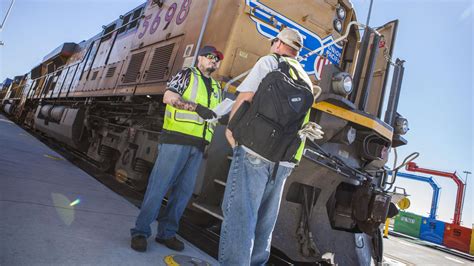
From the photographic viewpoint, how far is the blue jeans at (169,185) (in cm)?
209

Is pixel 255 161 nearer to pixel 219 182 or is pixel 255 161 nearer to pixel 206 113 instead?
pixel 206 113

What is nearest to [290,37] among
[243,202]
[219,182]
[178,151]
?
[243,202]

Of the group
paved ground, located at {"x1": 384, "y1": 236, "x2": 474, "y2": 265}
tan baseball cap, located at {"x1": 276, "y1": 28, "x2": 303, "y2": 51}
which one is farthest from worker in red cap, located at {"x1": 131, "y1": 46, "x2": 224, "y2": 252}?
paved ground, located at {"x1": 384, "y1": 236, "x2": 474, "y2": 265}

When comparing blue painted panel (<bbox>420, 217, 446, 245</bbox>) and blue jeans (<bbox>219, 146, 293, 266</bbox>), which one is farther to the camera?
blue painted panel (<bbox>420, 217, 446, 245</bbox>)

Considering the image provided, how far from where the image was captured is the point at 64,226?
2031mm

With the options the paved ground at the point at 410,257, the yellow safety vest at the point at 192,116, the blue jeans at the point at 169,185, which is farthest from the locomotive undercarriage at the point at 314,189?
the paved ground at the point at 410,257

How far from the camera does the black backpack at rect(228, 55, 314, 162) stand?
5.01 feet

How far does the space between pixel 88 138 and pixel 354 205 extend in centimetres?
514

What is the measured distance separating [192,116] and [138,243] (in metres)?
0.90

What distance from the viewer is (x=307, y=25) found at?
3.51 meters

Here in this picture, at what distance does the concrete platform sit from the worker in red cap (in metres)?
0.17

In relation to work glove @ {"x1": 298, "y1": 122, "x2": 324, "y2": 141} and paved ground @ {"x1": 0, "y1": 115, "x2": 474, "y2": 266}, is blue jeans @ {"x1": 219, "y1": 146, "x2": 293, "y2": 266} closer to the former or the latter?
work glove @ {"x1": 298, "y1": 122, "x2": 324, "y2": 141}

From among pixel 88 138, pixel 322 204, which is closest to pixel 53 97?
pixel 88 138

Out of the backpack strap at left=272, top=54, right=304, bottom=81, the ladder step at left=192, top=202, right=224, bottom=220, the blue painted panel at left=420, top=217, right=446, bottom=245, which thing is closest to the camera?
the backpack strap at left=272, top=54, right=304, bottom=81
